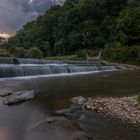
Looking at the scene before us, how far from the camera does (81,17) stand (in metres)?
56.1

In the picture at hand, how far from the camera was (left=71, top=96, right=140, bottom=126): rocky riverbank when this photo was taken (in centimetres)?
968

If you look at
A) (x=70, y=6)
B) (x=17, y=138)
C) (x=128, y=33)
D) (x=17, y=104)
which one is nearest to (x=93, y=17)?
(x=70, y=6)

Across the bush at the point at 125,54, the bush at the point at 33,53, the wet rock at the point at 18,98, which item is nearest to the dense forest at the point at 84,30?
the bush at the point at 33,53

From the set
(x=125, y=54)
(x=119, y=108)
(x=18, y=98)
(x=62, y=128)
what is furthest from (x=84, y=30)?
(x=62, y=128)

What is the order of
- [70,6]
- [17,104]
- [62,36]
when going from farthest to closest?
[70,6] → [62,36] → [17,104]

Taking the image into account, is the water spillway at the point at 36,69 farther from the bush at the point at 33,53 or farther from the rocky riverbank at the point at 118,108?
the bush at the point at 33,53

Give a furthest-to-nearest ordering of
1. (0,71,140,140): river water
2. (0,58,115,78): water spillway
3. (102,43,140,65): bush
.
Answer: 1. (102,43,140,65): bush
2. (0,58,115,78): water spillway
3. (0,71,140,140): river water

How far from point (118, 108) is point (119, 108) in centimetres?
4

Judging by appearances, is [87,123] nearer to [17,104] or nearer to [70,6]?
[17,104]

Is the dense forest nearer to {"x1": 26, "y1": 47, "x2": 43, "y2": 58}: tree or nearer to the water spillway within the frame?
{"x1": 26, "y1": 47, "x2": 43, "y2": 58}: tree

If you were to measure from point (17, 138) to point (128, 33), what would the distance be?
1427 inches

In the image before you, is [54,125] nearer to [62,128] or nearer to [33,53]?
[62,128]

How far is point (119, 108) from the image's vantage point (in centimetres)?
1077

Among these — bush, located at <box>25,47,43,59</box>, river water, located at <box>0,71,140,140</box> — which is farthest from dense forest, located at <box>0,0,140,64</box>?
river water, located at <box>0,71,140,140</box>
